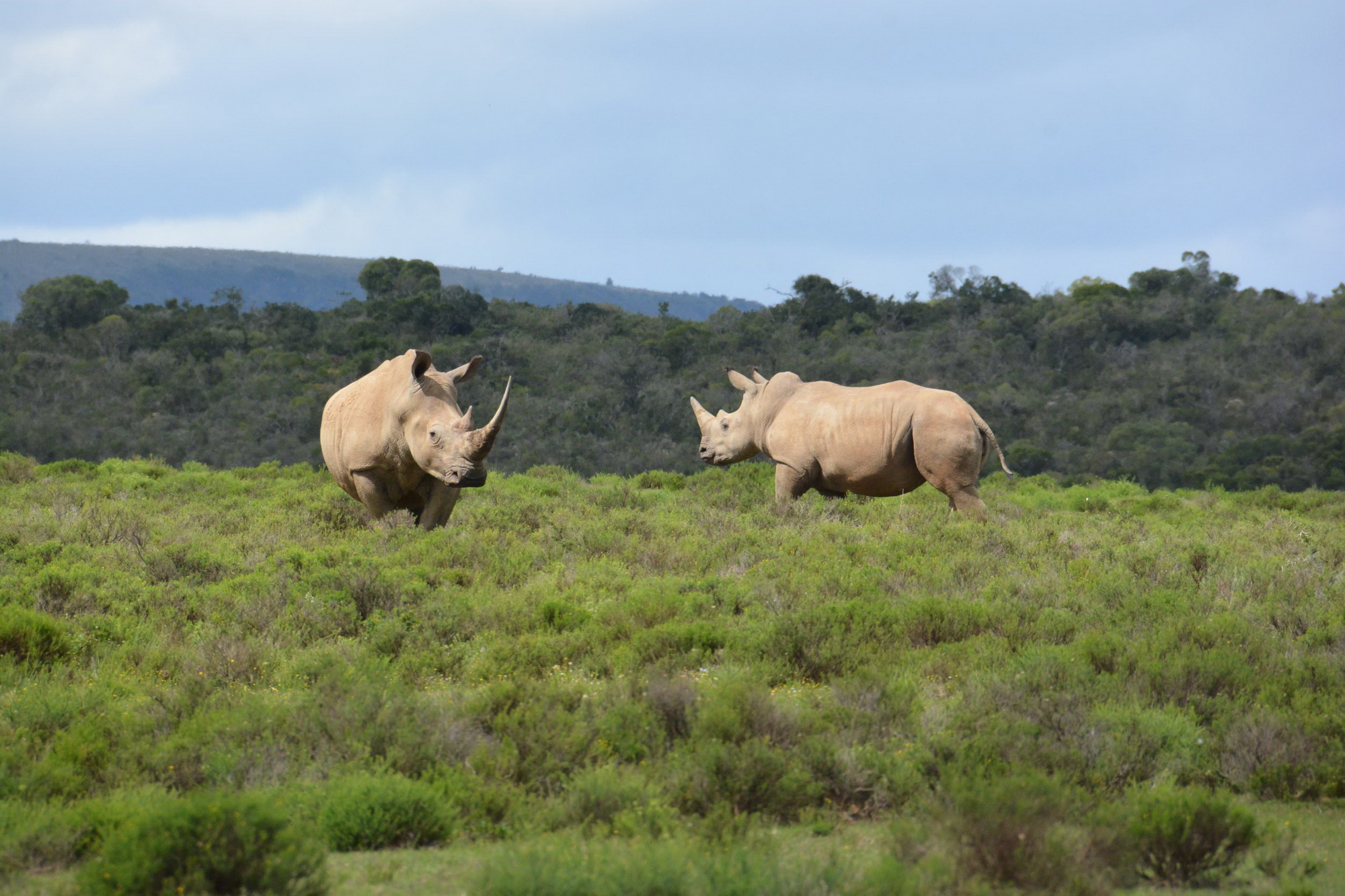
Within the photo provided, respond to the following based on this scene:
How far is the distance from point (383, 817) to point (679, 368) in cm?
3951

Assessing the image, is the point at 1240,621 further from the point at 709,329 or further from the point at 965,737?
the point at 709,329

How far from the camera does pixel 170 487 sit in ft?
52.7

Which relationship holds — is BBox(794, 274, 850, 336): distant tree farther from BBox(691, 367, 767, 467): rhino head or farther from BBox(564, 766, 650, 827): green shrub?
BBox(564, 766, 650, 827): green shrub

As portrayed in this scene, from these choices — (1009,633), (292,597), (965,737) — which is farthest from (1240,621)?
(292,597)

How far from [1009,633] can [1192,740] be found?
6.32 feet

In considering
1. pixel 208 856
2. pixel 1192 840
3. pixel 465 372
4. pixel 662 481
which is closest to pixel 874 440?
pixel 465 372

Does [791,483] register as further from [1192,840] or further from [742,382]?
[1192,840]

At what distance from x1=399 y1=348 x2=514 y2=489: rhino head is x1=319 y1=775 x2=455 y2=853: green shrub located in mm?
4978

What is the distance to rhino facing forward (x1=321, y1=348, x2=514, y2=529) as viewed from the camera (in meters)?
10.2

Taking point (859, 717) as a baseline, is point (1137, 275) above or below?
above

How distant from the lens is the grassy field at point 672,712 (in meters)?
4.43

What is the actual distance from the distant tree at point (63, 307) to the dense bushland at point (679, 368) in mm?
82

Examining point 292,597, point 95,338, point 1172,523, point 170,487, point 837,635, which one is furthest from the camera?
point 95,338

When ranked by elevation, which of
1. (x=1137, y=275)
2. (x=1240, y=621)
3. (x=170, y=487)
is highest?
(x=1137, y=275)
